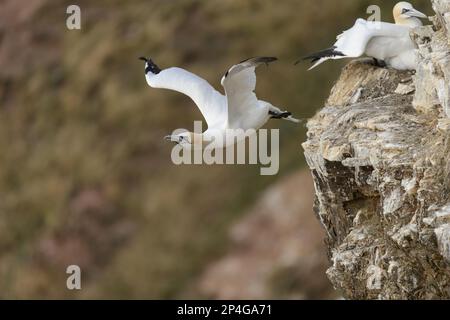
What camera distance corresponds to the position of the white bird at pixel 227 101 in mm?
14484

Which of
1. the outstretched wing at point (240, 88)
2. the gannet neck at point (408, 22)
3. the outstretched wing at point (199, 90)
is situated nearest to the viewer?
the outstretched wing at point (240, 88)

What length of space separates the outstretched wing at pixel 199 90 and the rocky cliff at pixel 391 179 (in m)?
2.38

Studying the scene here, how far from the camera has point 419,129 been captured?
12.4 m

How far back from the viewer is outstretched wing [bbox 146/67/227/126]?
1611 centimetres

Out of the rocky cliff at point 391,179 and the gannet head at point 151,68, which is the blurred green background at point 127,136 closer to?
the gannet head at point 151,68

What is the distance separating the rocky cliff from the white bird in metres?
1.03

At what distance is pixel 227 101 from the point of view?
586 inches

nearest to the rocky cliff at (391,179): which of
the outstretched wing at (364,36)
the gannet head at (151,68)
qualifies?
the outstretched wing at (364,36)

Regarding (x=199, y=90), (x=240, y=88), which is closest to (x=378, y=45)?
(x=240, y=88)

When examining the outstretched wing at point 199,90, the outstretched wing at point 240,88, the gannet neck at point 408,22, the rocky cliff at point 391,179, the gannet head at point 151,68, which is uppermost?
the gannet head at point 151,68

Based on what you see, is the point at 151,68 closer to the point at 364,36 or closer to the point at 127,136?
the point at 364,36

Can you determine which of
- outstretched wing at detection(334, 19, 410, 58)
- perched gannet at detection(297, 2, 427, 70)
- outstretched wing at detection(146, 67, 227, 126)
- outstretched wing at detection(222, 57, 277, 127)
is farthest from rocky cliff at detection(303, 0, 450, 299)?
outstretched wing at detection(146, 67, 227, 126)

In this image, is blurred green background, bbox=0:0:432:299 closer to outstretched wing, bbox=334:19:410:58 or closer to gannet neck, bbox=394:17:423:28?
gannet neck, bbox=394:17:423:28

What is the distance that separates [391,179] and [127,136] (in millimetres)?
30401
